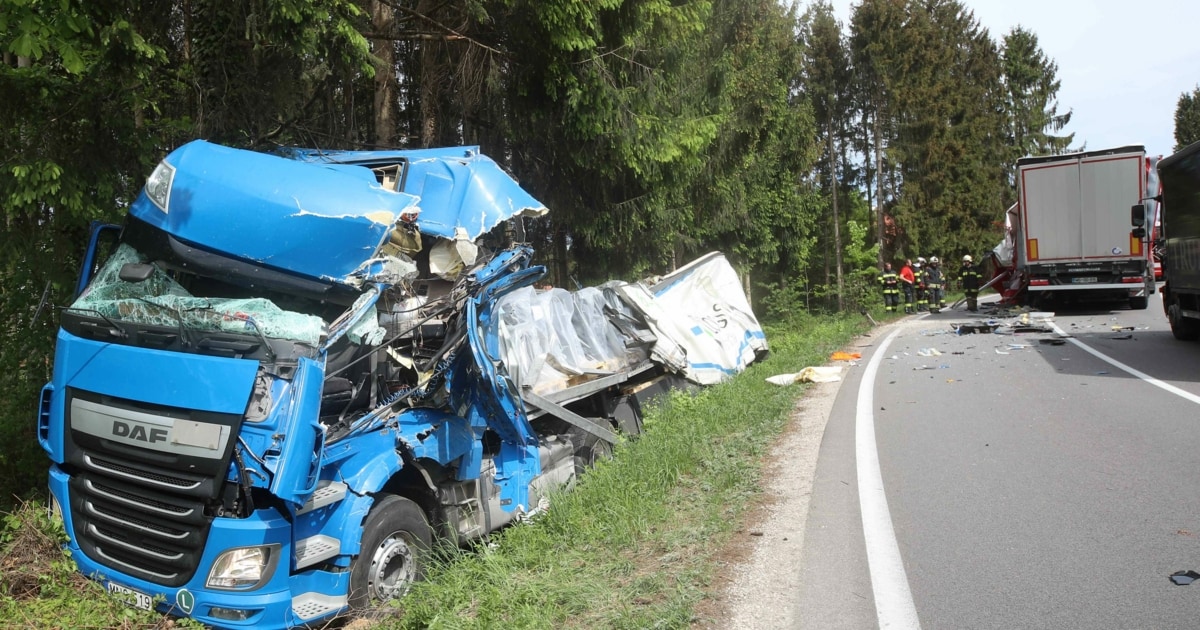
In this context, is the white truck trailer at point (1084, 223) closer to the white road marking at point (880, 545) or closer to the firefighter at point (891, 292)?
the firefighter at point (891, 292)

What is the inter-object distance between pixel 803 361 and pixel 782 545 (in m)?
8.71

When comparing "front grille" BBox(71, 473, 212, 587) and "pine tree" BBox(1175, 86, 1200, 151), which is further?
"pine tree" BBox(1175, 86, 1200, 151)

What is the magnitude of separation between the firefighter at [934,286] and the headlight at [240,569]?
73.1 feet

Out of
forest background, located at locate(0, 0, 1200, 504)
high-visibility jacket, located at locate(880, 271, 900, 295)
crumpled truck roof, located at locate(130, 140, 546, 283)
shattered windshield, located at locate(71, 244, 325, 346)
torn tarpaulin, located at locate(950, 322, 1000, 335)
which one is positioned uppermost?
forest background, located at locate(0, 0, 1200, 504)

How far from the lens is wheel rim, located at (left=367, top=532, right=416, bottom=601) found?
493cm

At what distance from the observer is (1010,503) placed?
542cm

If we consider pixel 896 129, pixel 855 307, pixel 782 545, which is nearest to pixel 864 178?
pixel 896 129

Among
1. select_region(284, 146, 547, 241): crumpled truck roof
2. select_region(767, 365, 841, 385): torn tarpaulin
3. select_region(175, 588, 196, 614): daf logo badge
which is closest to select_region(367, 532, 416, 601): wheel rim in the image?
select_region(175, 588, 196, 614): daf logo badge

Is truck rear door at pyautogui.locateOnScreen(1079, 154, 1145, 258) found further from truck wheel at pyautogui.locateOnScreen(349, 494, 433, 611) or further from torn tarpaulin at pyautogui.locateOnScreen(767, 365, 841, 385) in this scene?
truck wheel at pyautogui.locateOnScreen(349, 494, 433, 611)

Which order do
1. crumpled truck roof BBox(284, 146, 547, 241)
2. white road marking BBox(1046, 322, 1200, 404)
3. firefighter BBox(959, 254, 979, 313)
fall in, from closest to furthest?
crumpled truck roof BBox(284, 146, 547, 241)
white road marking BBox(1046, 322, 1200, 404)
firefighter BBox(959, 254, 979, 313)

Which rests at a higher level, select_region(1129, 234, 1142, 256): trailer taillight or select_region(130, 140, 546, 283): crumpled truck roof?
select_region(130, 140, 546, 283): crumpled truck roof

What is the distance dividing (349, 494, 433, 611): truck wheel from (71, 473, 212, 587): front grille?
0.91m

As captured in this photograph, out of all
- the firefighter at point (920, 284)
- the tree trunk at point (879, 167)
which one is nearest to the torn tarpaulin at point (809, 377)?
the firefighter at point (920, 284)

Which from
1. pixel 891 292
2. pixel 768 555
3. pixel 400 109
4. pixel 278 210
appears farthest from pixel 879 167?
pixel 278 210
